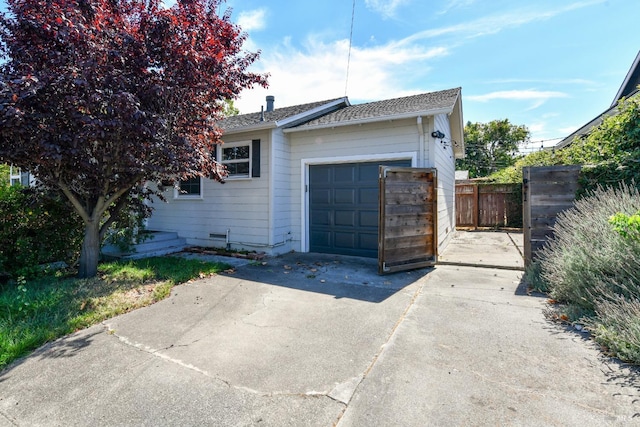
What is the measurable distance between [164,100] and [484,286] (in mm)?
5494

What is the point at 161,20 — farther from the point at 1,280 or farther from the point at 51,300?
the point at 1,280

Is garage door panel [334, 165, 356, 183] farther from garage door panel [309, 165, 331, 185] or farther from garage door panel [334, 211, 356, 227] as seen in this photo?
garage door panel [334, 211, 356, 227]

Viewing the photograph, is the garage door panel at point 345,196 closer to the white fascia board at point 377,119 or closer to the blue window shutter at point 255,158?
the white fascia board at point 377,119

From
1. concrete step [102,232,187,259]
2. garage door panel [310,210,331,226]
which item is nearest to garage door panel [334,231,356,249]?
garage door panel [310,210,331,226]

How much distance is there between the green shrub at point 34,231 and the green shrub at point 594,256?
7212mm

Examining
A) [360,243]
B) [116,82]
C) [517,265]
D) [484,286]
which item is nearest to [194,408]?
[116,82]

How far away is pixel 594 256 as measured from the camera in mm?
3602

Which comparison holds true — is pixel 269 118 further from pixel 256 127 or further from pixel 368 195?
pixel 368 195

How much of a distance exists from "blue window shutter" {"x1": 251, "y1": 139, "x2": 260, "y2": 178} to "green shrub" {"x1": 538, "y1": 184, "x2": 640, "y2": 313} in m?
5.81

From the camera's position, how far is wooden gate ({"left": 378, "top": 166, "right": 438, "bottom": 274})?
5516mm

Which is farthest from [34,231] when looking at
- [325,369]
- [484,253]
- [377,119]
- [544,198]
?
[484,253]

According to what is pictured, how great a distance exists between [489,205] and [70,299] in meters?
13.6

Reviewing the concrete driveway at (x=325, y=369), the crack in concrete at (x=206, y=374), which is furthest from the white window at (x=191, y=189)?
the crack in concrete at (x=206, y=374)

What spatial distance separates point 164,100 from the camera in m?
4.41
